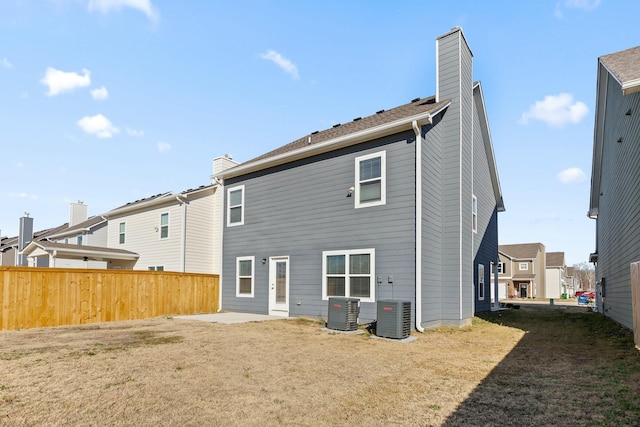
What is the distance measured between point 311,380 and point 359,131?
862 centimetres

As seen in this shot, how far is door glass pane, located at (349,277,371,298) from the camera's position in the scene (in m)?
12.3

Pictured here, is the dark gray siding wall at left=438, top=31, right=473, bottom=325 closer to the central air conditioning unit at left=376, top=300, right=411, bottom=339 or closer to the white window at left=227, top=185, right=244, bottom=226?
the central air conditioning unit at left=376, top=300, right=411, bottom=339

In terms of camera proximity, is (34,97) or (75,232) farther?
(75,232)

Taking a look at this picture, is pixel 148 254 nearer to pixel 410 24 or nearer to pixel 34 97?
pixel 34 97

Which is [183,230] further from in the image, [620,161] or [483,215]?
[620,161]

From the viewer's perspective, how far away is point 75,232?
27.0 meters

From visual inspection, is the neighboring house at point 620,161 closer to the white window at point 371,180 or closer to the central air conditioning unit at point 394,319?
the central air conditioning unit at point 394,319

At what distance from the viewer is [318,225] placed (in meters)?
13.8

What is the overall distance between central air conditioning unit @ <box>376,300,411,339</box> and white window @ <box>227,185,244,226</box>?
26.4ft

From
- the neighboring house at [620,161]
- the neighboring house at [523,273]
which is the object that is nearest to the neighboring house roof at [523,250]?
the neighboring house at [523,273]

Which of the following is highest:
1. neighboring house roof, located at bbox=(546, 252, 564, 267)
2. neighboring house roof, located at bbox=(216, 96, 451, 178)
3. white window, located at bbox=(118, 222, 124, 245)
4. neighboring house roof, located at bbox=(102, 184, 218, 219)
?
neighboring house roof, located at bbox=(216, 96, 451, 178)

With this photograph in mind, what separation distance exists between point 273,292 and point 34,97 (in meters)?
9.81

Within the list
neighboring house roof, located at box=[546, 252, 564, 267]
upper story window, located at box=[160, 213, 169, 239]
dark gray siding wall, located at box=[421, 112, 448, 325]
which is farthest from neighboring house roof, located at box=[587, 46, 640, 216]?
neighboring house roof, located at box=[546, 252, 564, 267]

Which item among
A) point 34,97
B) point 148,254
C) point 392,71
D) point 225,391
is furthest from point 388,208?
point 148,254
